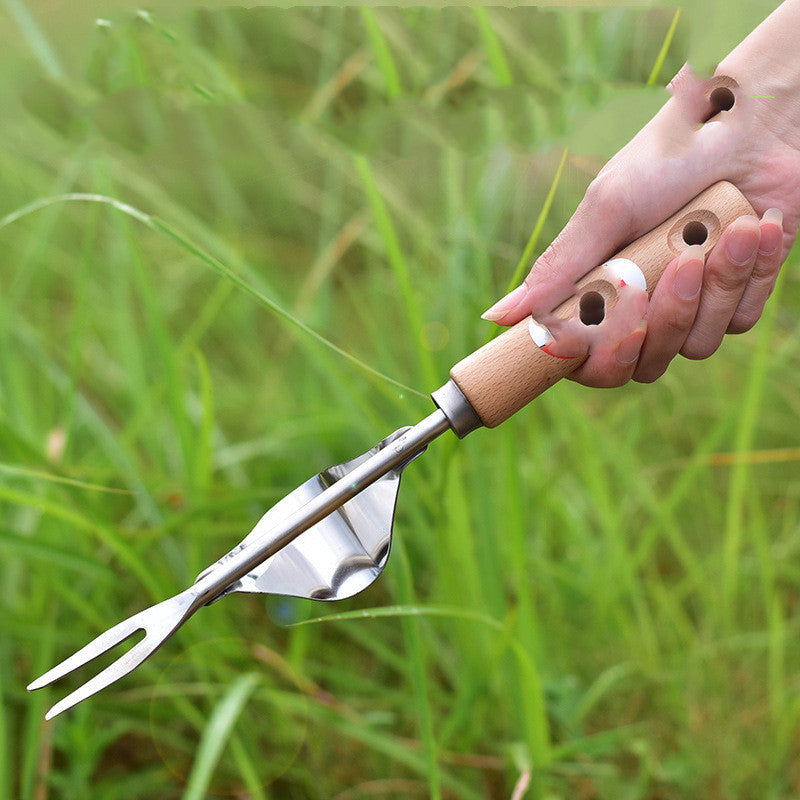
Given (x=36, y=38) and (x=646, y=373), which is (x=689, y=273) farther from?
(x=36, y=38)

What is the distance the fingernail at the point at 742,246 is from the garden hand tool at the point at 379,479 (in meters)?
0.01

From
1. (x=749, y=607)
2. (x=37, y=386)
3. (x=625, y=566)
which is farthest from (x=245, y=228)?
(x=749, y=607)

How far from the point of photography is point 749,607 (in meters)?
0.97

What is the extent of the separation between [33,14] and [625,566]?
34.4 inches

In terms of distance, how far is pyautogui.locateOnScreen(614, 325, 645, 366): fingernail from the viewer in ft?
1.69

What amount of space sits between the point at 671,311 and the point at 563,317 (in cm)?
9

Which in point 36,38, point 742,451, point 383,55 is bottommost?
point 742,451

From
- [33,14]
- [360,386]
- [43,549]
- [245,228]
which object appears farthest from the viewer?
[245,228]

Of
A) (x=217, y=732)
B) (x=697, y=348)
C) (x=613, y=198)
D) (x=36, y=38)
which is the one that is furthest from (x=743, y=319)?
(x=36, y=38)

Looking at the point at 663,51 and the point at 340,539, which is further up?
the point at 663,51

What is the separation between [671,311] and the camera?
0.53m

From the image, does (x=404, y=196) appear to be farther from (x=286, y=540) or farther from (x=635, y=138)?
(x=286, y=540)

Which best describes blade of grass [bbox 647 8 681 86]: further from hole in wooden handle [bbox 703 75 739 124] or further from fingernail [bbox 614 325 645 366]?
fingernail [bbox 614 325 645 366]

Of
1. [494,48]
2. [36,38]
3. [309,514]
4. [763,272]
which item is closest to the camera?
[309,514]
